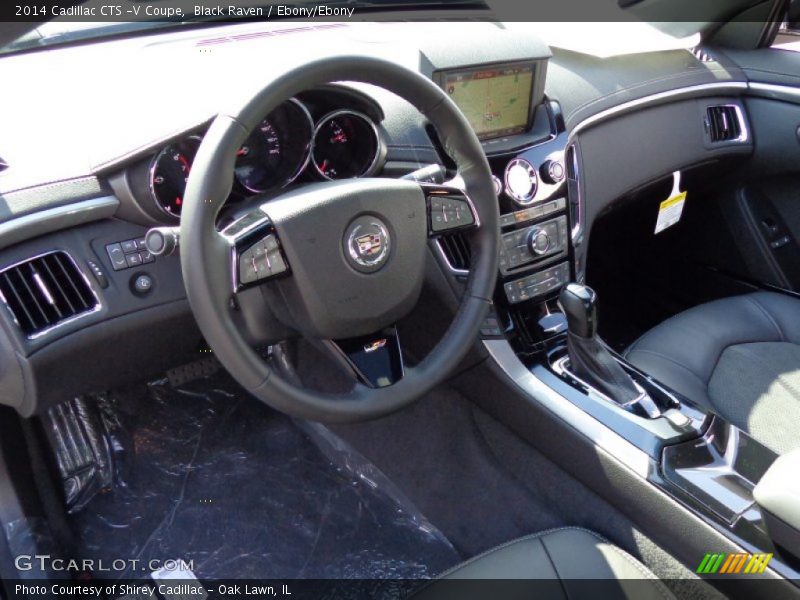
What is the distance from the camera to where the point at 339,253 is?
1.26m

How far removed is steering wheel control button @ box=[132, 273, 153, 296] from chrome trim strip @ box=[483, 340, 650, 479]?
0.71m

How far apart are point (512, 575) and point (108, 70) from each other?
3.92 feet

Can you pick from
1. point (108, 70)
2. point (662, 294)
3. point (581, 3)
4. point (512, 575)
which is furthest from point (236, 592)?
point (581, 3)

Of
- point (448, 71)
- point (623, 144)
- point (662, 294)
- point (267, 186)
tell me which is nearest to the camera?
point (267, 186)

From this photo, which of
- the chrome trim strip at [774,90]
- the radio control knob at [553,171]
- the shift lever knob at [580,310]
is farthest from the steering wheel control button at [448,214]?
the chrome trim strip at [774,90]

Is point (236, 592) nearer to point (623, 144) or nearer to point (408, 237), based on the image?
point (408, 237)

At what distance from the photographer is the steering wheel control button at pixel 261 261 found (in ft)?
3.91

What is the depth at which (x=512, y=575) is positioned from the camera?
4.43 feet

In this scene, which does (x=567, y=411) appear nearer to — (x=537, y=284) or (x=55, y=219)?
(x=537, y=284)

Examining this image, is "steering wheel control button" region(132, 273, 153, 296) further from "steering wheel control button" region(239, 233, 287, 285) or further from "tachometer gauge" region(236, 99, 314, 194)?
"steering wheel control button" region(239, 233, 287, 285)

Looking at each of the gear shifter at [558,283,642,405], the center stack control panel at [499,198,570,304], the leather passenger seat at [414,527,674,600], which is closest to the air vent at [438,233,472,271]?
the center stack control panel at [499,198,570,304]

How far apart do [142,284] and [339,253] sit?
453 millimetres

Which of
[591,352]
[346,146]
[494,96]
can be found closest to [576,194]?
[494,96]

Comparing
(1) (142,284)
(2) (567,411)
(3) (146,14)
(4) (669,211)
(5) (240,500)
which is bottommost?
(5) (240,500)
